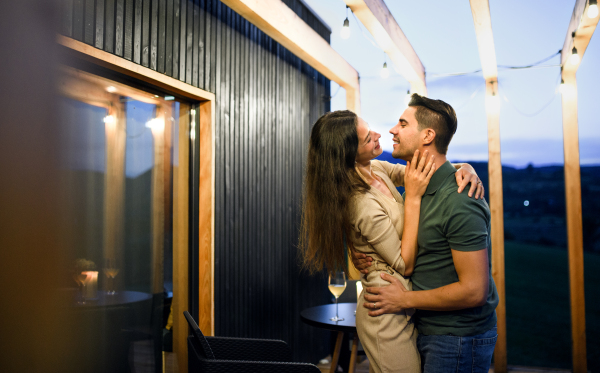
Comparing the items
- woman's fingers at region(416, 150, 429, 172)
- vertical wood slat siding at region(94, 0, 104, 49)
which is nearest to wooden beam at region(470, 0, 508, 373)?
woman's fingers at region(416, 150, 429, 172)

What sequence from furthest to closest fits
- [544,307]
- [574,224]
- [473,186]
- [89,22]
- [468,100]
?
[544,307]
[468,100]
[574,224]
[89,22]
[473,186]

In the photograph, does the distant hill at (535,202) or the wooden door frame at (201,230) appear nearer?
the wooden door frame at (201,230)

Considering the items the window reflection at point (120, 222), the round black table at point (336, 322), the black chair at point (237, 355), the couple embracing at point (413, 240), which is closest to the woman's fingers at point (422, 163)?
the couple embracing at point (413, 240)

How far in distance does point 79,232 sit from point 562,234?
15.9 ft

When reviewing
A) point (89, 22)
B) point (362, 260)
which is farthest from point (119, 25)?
point (362, 260)

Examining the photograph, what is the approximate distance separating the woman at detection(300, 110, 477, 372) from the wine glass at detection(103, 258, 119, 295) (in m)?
0.99

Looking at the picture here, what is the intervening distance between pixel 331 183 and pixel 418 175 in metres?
0.31

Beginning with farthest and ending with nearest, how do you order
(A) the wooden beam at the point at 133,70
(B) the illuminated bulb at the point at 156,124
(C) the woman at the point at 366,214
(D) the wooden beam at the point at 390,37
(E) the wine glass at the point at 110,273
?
(D) the wooden beam at the point at 390,37 → (B) the illuminated bulb at the point at 156,124 → (E) the wine glass at the point at 110,273 → (A) the wooden beam at the point at 133,70 → (C) the woman at the point at 366,214

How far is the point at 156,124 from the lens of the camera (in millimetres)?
2512

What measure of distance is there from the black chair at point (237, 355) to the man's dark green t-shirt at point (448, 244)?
0.50 m

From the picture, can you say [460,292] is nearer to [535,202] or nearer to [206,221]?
[206,221]

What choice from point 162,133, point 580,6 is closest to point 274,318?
point 162,133

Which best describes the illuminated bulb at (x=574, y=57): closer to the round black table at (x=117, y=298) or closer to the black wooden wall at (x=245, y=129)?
the black wooden wall at (x=245, y=129)

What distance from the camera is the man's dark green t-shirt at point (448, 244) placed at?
4.57ft
